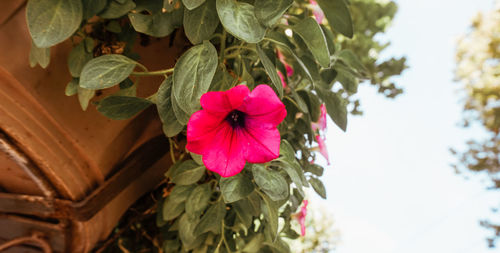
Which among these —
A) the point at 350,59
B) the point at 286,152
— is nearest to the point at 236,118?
the point at 286,152

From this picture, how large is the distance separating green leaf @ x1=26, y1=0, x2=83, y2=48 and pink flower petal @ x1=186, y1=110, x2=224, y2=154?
0.18 metres

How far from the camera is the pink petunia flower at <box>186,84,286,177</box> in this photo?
0.36m

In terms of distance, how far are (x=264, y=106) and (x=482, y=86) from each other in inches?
105

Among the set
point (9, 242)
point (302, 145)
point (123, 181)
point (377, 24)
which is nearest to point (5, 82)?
point (123, 181)

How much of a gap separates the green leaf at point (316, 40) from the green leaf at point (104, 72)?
214 millimetres

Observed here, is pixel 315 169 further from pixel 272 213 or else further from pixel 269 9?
pixel 269 9

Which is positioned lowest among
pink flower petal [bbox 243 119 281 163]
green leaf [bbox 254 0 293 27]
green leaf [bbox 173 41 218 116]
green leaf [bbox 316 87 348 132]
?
green leaf [bbox 316 87 348 132]

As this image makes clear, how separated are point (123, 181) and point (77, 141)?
11 cm

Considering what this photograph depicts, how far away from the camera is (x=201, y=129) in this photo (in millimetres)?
366

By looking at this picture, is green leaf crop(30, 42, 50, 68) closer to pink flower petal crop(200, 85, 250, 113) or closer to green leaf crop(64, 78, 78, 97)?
green leaf crop(64, 78, 78, 97)

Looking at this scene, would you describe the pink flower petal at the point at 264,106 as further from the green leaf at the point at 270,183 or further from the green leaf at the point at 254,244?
the green leaf at the point at 254,244

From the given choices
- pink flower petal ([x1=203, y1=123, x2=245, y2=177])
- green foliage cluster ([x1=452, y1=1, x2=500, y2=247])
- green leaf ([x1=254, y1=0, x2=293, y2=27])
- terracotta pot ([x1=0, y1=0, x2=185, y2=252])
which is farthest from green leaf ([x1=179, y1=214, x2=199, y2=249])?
green foliage cluster ([x1=452, y1=1, x2=500, y2=247])

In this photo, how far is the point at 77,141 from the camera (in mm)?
558

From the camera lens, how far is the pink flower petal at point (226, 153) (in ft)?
1.24
